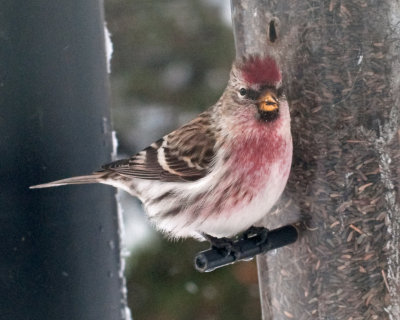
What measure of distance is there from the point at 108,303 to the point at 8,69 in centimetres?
90

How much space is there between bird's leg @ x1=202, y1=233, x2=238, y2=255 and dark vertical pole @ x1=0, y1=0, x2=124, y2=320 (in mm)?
389

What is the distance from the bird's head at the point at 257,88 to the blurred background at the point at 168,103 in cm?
171

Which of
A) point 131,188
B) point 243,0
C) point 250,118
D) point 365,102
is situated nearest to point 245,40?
point 243,0

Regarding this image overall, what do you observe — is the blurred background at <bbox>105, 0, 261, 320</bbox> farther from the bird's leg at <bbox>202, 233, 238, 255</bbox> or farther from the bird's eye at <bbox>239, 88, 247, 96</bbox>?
the bird's eye at <bbox>239, 88, 247, 96</bbox>

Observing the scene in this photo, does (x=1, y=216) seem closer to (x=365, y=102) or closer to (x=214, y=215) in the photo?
(x=214, y=215)

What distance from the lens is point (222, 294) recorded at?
453cm

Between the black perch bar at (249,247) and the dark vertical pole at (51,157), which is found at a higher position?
the dark vertical pole at (51,157)

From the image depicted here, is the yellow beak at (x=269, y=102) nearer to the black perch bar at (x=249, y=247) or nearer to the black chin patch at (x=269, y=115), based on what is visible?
the black chin patch at (x=269, y=115)

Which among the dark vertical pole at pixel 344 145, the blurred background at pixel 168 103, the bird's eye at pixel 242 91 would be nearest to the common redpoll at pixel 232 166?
the bird's eye at pixel 242 91

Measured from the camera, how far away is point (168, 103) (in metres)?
4.79

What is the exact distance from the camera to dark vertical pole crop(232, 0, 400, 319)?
8.93ft

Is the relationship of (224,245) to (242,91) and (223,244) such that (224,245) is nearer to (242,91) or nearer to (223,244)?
(223,244)

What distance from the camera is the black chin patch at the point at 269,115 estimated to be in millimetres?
Result: 2752

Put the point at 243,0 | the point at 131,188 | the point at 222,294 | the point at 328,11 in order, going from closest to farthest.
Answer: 1. the point at 328,11
2. the point at 243,0
3. the point at 131,188
4. the point at 222,294
